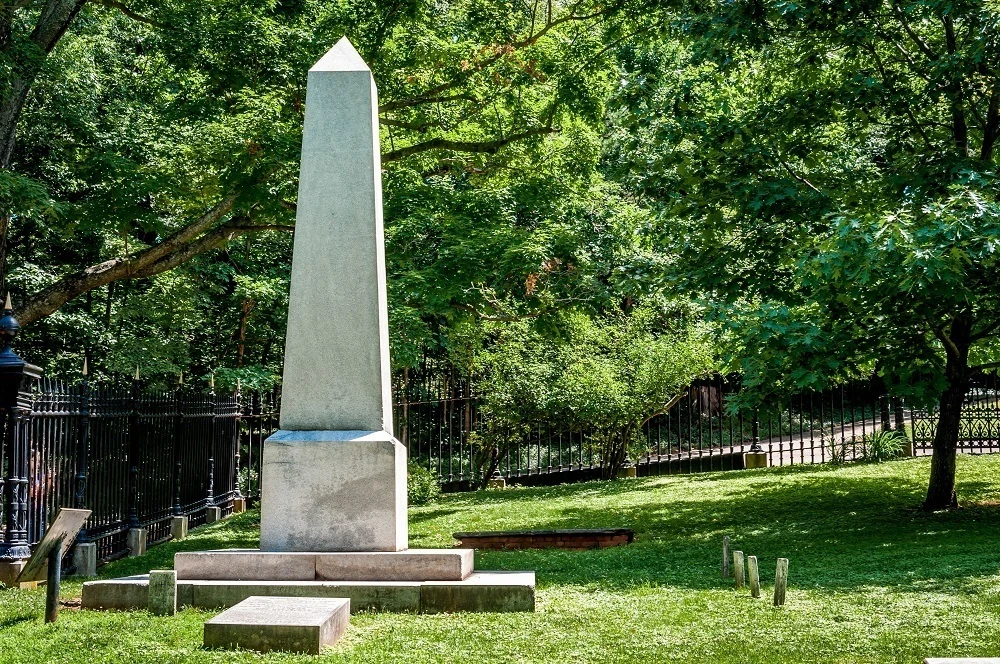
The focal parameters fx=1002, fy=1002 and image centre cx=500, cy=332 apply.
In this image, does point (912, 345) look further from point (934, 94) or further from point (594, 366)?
point (594, 366)

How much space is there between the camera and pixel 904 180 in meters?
12.7

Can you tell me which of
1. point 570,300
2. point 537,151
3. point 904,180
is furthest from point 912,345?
point 537,151

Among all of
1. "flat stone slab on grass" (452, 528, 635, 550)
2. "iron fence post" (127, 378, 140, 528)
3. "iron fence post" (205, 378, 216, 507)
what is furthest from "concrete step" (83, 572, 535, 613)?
"iron fence post" (205, 378, 216, 507)

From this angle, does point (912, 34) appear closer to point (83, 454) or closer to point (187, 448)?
point (83, 454)

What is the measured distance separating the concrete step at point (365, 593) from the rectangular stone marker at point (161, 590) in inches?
9.9

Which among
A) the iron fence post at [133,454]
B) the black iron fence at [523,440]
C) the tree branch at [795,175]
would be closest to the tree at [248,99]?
the iron fence post at [133,454]

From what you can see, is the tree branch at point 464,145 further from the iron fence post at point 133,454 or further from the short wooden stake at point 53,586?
the short wooden stake at point 53,586

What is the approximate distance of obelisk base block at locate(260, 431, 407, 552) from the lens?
802 centimetres

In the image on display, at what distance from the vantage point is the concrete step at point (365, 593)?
751 cm

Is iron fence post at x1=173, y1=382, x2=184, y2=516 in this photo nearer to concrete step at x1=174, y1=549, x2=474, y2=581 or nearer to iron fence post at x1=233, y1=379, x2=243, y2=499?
iron fence post at x1=233, y1=379, x2=243, y2=499

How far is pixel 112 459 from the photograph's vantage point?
13.0m

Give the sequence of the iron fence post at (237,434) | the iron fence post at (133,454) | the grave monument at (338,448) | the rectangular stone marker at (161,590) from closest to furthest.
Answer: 1. the rectangular stone marker at (161,590)
2. the grave monument at (338,448)
3. the iron fence post at (133,454)
4. the iron fence post at (237,434)

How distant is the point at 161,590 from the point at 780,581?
4.70 metres

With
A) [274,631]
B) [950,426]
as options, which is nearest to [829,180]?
[950,426]
